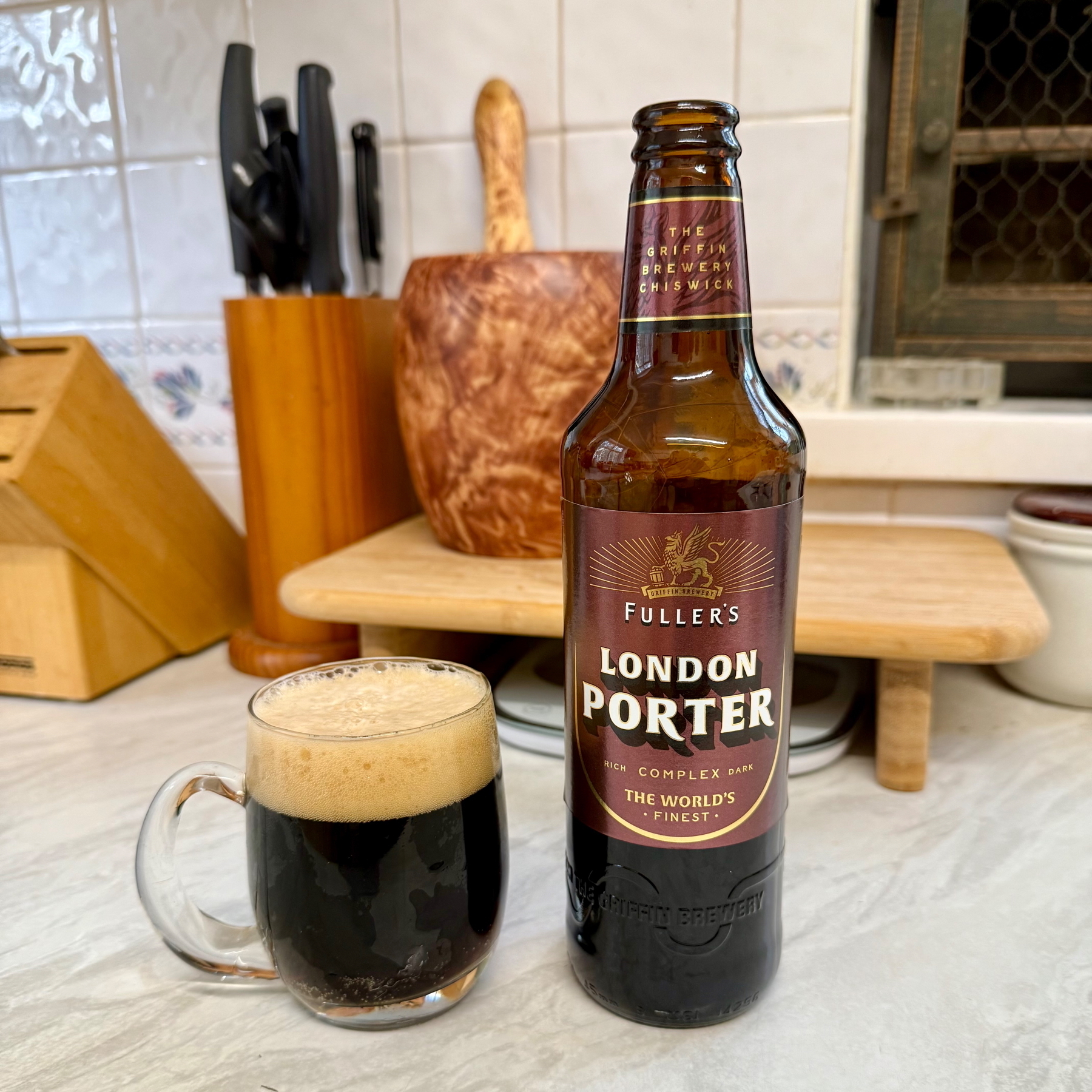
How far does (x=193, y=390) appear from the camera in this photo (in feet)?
3.41

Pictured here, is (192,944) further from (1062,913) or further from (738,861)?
(1062,913)

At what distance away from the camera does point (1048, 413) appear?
841mm

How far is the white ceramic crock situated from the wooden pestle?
1.66ft

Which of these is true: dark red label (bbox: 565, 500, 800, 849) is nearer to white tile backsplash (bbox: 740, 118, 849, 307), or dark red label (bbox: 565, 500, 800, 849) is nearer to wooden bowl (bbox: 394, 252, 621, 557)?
wooden bowl (bbox: 394, 252, 621, 557)

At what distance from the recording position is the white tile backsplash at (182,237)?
1.00m

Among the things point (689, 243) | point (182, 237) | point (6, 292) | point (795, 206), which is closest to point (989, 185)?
point (795, 206)

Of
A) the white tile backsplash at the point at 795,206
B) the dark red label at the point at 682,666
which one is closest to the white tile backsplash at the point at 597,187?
the white tile backsplash at the point at 795,206

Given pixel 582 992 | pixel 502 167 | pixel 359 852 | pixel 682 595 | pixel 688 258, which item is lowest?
pixel 582 992

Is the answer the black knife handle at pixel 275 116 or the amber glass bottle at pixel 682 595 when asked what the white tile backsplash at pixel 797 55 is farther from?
the amber glass bottle at pixel 682 595

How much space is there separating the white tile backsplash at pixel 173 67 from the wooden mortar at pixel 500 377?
40 centimetres

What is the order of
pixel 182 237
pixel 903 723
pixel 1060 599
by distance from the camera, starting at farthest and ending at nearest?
pixel 182 237 → pixel 1060 599 → pixel 903 723

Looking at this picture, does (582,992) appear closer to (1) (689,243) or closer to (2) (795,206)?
(1) (689,243)

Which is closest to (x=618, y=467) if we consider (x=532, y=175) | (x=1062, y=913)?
(x=1062, y=913)

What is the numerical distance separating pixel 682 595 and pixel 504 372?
1.29ft
